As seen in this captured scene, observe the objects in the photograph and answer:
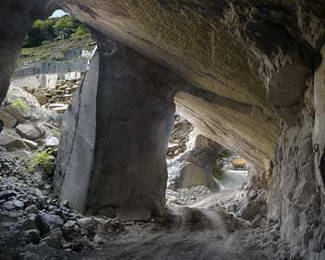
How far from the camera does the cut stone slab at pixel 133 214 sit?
785 cm

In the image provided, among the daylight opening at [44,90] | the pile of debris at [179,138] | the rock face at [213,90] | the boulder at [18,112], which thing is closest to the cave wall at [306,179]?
the rock face at [213,90]

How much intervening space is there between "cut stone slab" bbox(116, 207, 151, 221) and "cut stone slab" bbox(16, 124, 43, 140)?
3.36m

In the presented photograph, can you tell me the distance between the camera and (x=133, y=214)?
8000mm

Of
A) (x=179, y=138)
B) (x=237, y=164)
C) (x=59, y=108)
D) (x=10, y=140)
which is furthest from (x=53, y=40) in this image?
(x=10, y=140)

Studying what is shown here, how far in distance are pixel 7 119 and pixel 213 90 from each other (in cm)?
524

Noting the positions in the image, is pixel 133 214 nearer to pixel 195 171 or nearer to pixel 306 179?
pixel 306 179

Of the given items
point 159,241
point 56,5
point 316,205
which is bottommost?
point 159,241

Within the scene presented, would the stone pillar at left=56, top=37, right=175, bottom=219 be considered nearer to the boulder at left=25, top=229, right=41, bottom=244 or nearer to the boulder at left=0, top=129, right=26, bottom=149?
the boulder at left=0, top=129, right=26, bottom=149

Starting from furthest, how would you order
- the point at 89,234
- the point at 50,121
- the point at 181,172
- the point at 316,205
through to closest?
the point at 181,172, the point at 50,121, the point at 89,234, the point at 316,205

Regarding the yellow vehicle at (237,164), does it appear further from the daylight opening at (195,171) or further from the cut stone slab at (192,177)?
the cut stone slab at (192,177)

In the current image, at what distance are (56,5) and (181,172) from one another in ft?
33.1

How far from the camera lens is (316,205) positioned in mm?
4434

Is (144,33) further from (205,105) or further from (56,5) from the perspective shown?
(205,105)

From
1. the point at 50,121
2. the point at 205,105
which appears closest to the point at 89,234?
the point at 205,105
